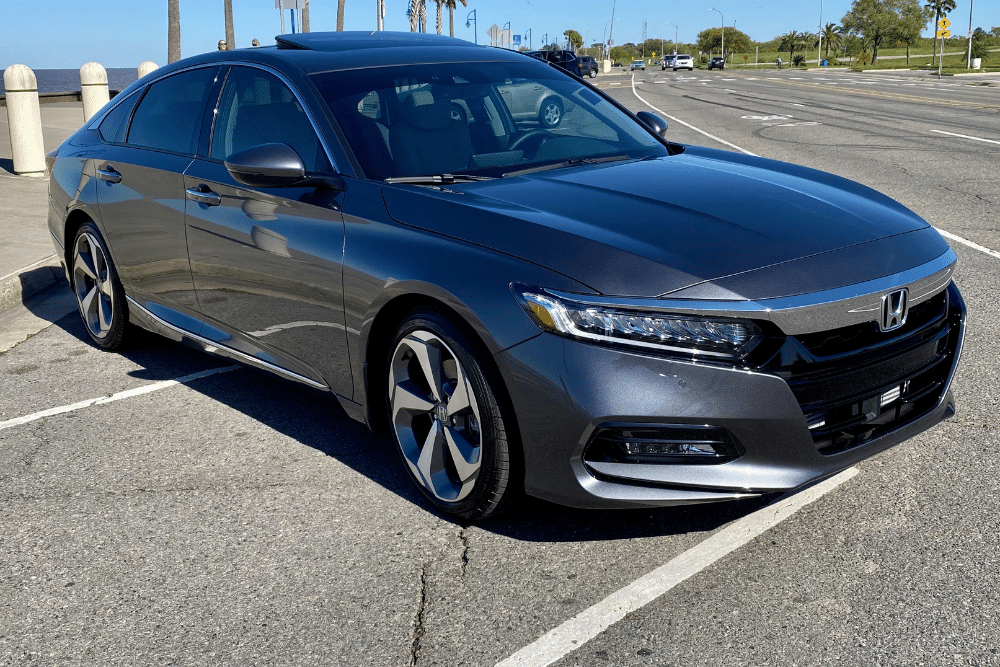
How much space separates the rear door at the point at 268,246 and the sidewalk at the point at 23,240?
3479 millimetres

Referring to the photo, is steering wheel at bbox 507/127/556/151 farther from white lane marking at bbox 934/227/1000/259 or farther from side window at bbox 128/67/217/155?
white lane marking at bbox 934/227/1000/259

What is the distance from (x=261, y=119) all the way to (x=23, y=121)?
973cm

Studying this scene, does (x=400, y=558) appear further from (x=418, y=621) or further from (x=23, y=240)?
(x=23, y=240)

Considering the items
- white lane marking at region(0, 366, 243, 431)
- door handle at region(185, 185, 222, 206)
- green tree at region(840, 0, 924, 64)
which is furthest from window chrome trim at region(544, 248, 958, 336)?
green tree at region(840, 0, 924, 64)

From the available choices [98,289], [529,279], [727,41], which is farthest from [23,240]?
[727,41]

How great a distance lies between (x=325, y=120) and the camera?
13.7 ft

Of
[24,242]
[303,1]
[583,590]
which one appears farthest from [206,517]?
Result: [303,1]

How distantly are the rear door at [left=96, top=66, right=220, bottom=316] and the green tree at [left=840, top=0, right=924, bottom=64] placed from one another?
115451 mm

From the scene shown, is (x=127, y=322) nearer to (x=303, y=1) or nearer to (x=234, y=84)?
(x=234, y=84)

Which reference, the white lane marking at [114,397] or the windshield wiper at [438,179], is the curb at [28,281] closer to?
the white lane marking at [114,397]

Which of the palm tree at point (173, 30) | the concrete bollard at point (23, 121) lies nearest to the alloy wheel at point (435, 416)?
the concrete bollard at point (23, 121)

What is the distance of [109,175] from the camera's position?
5578 mm

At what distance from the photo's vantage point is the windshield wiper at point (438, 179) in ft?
12.8

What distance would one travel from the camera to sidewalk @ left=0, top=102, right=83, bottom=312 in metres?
7.65
